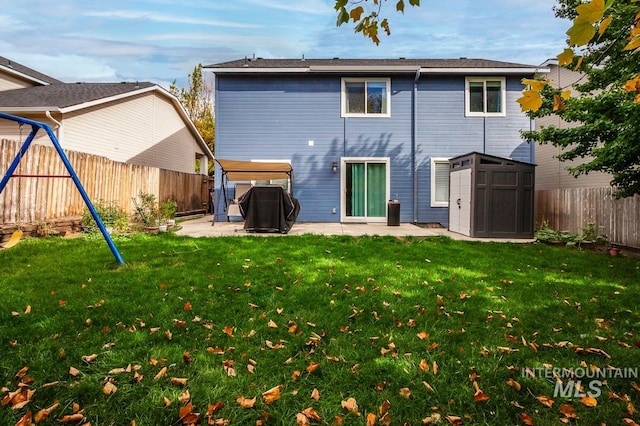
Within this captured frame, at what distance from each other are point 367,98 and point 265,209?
19.6ft

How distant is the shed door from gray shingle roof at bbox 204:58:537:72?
4525 mm

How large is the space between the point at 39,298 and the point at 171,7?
11.8ft

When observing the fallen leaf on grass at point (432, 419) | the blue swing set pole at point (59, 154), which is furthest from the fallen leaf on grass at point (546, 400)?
the blue swing set pole at point (59, 154)

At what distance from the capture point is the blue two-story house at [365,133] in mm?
12195

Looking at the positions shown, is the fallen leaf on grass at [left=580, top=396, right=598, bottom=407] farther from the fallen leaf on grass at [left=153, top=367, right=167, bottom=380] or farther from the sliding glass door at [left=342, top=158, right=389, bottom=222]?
the sliding glass door at [left=342, top=158, right=389, bottom=222]

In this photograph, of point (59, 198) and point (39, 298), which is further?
point (59, 198)

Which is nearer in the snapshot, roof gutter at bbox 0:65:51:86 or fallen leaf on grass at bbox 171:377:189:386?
fallen leaf on grass at bbox 171:377:189:386

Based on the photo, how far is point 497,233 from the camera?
8.85 metres

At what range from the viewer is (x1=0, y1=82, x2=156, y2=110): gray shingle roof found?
11.2 m

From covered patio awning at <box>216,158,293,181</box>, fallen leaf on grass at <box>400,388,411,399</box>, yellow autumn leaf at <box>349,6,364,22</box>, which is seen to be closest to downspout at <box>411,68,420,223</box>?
covered patio awning at <box>216,158,293,181</box>

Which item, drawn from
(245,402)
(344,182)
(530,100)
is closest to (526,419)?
(245,402)

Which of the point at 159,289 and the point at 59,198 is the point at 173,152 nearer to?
the point at 59,198

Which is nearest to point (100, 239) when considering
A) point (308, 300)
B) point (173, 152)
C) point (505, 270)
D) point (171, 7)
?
point (171, 7)

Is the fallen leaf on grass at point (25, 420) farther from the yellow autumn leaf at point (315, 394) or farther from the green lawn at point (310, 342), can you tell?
the yellow autumn leaf at point (315, 394)
